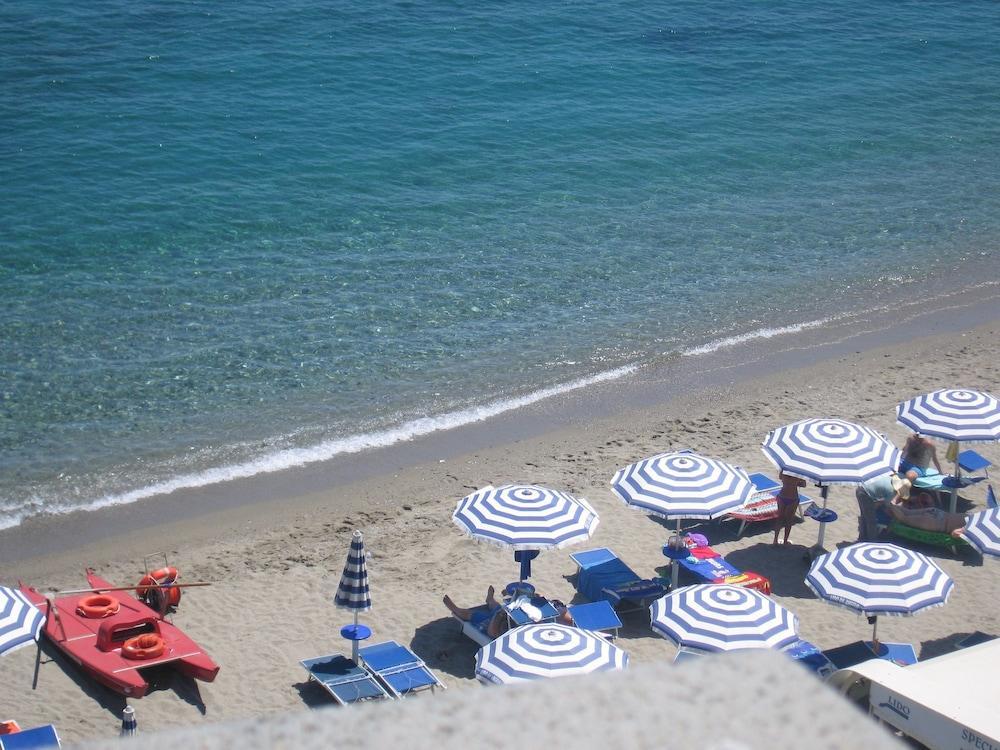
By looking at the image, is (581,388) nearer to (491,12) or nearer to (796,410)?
(796,410)

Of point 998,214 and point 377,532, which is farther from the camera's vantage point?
point 998,214

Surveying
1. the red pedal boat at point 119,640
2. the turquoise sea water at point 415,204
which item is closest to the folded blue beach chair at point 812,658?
the red pedal boat at point 119,640

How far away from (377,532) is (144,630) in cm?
378

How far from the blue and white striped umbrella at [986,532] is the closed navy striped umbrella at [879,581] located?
867mm

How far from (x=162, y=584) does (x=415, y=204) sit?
1637 cm

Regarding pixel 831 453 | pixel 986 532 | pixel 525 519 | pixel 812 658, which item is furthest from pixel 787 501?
pixel 525 519

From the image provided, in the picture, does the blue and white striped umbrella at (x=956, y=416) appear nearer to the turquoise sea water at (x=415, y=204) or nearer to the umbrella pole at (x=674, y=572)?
the umbrella pole at (x=674, y=572)

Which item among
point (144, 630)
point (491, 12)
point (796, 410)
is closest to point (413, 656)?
point (144, 630)

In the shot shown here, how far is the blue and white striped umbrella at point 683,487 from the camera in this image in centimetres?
1305

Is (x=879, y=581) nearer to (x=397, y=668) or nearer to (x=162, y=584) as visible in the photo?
(x=397, y=668)

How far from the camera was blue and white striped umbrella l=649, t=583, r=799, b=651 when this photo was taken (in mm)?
11109

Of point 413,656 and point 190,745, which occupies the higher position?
point 190,745

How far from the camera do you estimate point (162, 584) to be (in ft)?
44.3

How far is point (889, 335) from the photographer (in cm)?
2242
